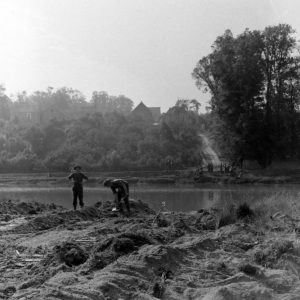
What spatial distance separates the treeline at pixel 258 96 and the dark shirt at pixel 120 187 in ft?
128

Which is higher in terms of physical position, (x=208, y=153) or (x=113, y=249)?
(x=208, y=153)

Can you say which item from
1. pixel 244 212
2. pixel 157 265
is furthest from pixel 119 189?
pixel 157 265

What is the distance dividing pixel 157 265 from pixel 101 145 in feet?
207

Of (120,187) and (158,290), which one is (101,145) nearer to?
(120,187)

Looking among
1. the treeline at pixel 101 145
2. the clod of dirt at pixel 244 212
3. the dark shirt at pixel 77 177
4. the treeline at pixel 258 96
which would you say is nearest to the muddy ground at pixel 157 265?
the clod of dirt at pixel 244 212

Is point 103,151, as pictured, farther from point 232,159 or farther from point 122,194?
point 122,194

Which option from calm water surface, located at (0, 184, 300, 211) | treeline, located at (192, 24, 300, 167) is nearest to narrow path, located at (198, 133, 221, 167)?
treeline, located at (192, 24, 300, 167)

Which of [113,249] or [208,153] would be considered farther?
[208,153]

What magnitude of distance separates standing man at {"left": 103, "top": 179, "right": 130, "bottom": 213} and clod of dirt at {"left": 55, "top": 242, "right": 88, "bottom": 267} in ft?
28.1

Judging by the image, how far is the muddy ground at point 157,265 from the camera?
7.54 meters

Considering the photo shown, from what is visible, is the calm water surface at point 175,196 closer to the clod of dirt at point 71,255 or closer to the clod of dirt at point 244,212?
the clod of dirt at point 244,212

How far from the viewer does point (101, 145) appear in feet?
235

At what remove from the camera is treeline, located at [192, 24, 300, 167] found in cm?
5734

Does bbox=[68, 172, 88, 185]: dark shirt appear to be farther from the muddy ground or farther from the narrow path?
the narrow path
